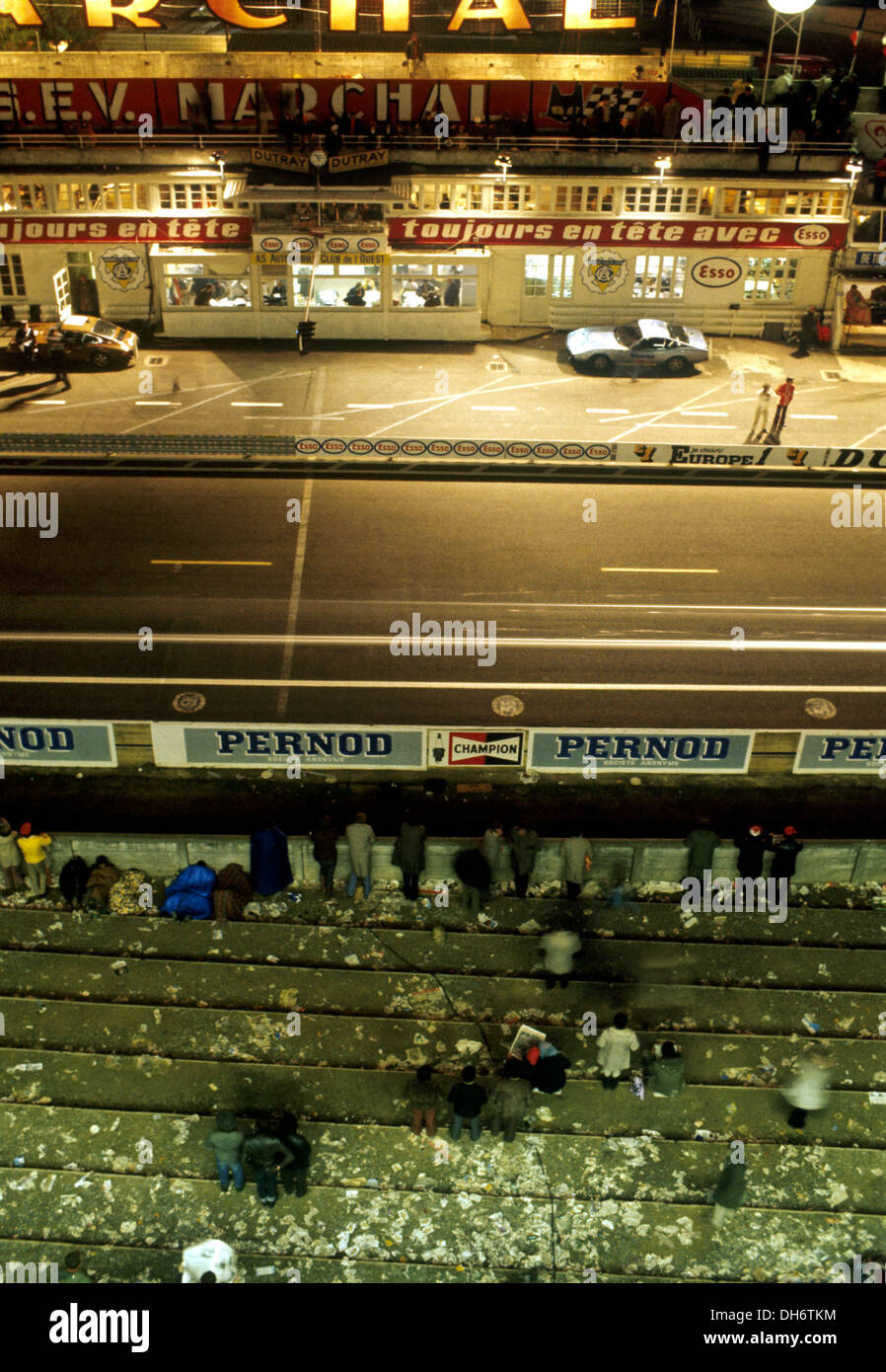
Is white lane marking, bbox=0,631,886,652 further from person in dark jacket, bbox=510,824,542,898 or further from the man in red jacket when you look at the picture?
the man in red jacket

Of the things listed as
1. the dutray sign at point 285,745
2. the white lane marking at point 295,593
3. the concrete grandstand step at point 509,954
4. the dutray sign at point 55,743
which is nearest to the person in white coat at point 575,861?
the concrete grandstand step at point 509,954

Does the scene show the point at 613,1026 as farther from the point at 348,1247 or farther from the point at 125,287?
the point at 125,287

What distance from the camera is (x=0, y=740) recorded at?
17531 millimetres

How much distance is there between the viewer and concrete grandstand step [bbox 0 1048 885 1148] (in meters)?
14.2

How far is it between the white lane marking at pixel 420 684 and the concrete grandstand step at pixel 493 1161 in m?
8.77

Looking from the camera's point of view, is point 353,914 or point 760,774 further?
point 760,774

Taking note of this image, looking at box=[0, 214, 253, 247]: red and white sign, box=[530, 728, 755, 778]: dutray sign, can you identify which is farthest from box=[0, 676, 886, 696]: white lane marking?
box=[0, 214, 253, 247]: red and white sign

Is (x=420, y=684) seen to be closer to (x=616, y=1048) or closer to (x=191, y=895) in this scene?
(x=191, y=895)

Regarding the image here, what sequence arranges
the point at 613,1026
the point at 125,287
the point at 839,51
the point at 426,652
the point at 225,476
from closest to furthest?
1. the point at 613,1026
2. the point at 426,652
3. the point at 225,476
4. the point at 125,287
5. the point at 839,51

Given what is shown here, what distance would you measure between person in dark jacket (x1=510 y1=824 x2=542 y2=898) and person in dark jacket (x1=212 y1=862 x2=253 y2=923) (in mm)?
4050

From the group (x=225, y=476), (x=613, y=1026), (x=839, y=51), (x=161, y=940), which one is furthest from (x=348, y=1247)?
(x=839, y=51)

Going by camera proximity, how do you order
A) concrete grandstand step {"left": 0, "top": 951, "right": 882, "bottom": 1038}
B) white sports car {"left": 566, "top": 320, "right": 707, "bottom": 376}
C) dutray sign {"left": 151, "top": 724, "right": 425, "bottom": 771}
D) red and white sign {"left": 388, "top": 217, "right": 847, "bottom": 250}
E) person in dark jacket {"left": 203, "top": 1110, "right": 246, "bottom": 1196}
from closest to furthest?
person in dark jacket {"left": 203, "top": 1110, "right": 246, "bottom": 1196}, concrete grandstand step {"left": 0, "top": 951, "right": 882, "bottom": 1038}, dutray sign {"left": 151, "top": 724, "right": 425, "bottom": 771}, white sports car {"left": 566, "top": 320, "right": 707, "bottom": 376}, red and white sign {"left": 388, "top": 217, "right": 847, "bottom": 250}

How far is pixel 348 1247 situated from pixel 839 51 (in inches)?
2108

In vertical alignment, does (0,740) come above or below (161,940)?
above
